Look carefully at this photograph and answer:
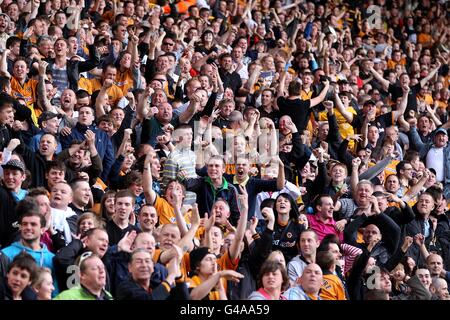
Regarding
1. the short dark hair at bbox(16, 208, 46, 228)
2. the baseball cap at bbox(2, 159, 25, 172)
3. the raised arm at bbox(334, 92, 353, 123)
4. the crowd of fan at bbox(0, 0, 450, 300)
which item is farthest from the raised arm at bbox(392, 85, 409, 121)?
the short dark hair at bbox(16, 208, 46, 228)

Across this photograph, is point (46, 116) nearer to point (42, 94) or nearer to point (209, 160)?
point (42, 94)

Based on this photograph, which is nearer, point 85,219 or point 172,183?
point 85,219

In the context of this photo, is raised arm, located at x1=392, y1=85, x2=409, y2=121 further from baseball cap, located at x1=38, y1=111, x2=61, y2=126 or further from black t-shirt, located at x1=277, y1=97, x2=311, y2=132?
baseball cap, located at x1=38, y1=111, x2=61, y2=126

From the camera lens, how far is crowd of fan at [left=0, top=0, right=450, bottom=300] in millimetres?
7441

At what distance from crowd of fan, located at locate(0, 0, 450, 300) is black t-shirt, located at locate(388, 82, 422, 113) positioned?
0.16ft

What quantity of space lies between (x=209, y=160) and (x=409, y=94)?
601cm

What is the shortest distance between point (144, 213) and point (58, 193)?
67cm

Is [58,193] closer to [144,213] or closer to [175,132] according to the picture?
[144,213]

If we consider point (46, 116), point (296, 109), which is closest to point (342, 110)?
point (296, 109)

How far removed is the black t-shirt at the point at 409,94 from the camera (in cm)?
1479

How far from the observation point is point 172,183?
889cm
